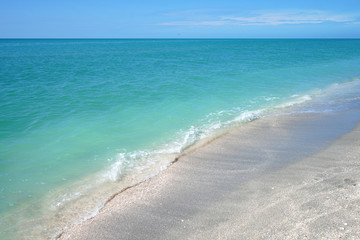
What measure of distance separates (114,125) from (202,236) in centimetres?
741

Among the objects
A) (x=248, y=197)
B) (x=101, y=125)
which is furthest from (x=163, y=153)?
→ (x=101, y=125)

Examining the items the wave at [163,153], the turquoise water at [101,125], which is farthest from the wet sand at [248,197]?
the turquoise water at [101,125]

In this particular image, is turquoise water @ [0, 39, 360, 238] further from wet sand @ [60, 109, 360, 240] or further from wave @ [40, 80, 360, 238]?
wet sand @ [60, 109, 360, 240]

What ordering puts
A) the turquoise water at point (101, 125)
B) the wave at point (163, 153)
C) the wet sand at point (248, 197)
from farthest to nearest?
the turquoise water at point (101, 125) < the wave at point (163, 153) < the wet sand at point (248, 197)

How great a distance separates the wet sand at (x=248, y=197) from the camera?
4.52 meters

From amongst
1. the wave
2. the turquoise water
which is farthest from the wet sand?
the turquoise water

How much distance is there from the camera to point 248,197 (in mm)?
5488

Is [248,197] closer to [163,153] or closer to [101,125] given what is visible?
[163,153]

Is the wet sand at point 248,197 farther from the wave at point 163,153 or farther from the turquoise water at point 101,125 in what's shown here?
the turquoise water at point 101,125

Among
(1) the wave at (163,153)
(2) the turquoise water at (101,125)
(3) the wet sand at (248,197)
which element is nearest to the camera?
(3) the wet sand at (248,197)

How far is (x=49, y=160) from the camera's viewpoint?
7977mm

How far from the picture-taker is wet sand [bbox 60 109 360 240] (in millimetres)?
4516

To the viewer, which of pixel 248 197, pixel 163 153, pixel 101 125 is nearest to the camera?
pixel 248 197

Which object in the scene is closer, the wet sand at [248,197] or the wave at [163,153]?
the wet sand at [248,197]
